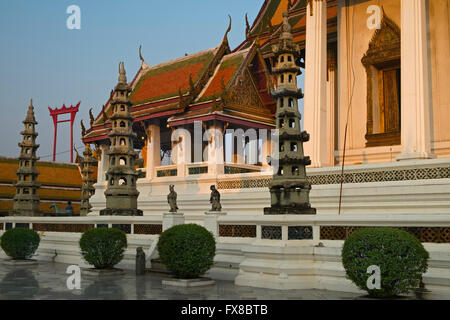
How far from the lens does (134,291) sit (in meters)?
11.1

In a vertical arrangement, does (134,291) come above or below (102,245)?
below

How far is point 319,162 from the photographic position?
18719 millimetres

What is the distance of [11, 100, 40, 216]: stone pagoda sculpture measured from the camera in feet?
Result: 78.5

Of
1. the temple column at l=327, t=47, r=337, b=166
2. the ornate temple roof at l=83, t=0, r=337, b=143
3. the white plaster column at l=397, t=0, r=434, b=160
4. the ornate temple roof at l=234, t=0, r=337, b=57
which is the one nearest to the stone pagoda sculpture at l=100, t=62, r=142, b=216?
the ornate temple roof at l=83, t=0, r=337, b=143

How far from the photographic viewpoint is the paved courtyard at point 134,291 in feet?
33.7

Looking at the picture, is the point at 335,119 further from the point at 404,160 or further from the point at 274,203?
the point at 274,203

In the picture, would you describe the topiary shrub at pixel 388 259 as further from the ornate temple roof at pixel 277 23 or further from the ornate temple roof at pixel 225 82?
the ornate temple roof at pixel 277 23

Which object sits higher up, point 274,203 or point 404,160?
point 404,160

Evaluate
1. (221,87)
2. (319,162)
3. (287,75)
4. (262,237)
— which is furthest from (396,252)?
(221,87)

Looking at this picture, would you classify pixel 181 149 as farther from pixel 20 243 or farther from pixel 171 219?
pixel 171 219

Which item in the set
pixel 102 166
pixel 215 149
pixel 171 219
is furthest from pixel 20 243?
pixel 102 166

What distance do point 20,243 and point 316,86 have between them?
1144 cm

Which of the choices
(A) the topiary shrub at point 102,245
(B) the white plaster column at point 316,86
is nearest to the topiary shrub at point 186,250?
(A) the topiary shrub at point 102,245
